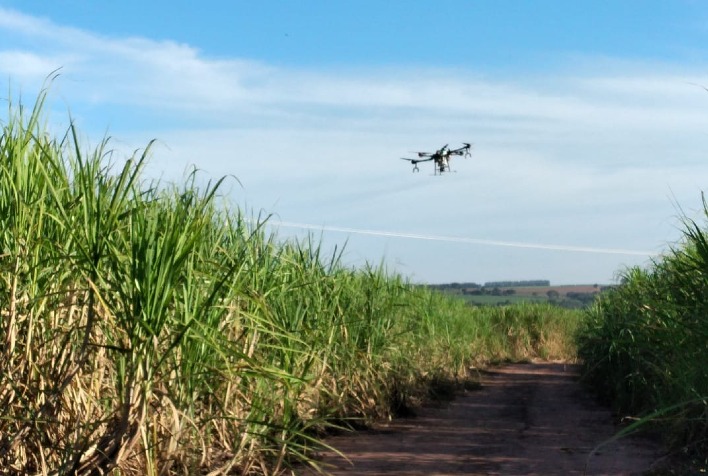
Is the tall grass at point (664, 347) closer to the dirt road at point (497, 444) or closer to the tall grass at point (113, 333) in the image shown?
the dirt road at point (497, 444)

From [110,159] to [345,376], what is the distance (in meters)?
3.22

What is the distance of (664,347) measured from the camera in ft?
22.0

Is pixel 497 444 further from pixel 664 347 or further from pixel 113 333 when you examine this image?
pixel 113 333

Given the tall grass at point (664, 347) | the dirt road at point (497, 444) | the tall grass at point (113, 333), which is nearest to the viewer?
the tall grass at point (113, 333)

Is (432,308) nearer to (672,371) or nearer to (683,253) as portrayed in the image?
(683,253)

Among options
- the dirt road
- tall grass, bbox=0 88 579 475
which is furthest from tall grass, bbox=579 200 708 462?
tall grass, bbox=0 88 579 475

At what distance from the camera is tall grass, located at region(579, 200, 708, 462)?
5.60 m

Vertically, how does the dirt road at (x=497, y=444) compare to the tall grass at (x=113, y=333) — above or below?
below

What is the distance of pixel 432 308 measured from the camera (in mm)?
11125

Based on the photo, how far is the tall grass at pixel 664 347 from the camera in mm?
5602

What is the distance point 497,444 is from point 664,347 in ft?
4.92

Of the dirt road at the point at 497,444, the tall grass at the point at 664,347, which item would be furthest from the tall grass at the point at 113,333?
the tall grass at the point at 664,347

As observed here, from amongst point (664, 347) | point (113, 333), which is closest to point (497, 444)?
point (664, 347)

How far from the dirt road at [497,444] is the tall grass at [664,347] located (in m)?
0.33
